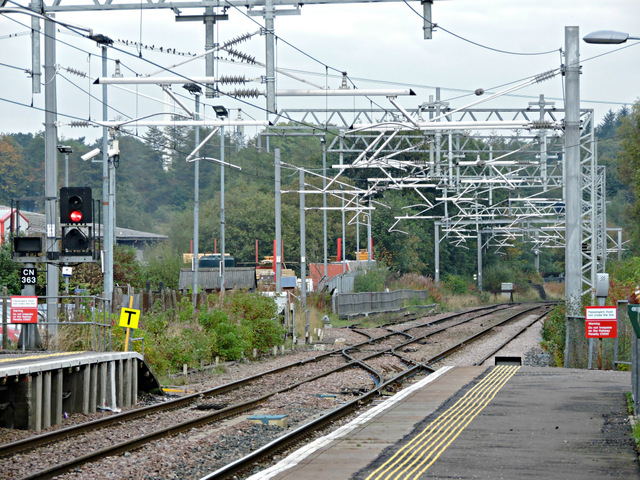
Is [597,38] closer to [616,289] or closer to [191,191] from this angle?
[616,289]

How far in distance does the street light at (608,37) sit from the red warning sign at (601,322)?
285 inches

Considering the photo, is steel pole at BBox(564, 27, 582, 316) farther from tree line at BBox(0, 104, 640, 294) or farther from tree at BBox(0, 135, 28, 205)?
tree at BBox(0, 135, 28, 205)

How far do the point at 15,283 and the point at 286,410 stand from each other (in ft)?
81.0

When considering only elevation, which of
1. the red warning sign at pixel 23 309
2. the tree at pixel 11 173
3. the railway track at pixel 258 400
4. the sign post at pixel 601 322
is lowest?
the railway track at pixel 258 400

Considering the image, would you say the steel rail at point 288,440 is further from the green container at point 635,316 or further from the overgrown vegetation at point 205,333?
the overgrown vegetation at point 205,333

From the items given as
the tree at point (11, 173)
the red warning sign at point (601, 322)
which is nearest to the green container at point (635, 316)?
the red warning sign at point (601, 322)

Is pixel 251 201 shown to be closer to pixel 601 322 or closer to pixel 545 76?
pixel 545 76

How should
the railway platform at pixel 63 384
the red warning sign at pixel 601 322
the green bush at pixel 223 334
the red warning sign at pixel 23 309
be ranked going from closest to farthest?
the railway platform at pixel 63 384
the red warning sign at pixel 23 309
the red warning sign at pixel 601 322
the green bush at pixel 223 334

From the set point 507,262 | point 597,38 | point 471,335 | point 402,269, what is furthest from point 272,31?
point 507,262

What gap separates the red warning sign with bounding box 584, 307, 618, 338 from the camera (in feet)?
70.4

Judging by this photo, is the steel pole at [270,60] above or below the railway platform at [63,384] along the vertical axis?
above

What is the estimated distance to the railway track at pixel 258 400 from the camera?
486 inches

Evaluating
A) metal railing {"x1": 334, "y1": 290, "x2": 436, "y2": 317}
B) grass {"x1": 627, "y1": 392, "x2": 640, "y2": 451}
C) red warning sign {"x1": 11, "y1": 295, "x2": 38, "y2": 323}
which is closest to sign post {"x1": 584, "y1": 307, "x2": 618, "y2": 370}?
grass {"x1": 627, "y1": 392, "x2": 640, "y2": 451}

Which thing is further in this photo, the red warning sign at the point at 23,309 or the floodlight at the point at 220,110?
the floodlight at the point at 220,110
